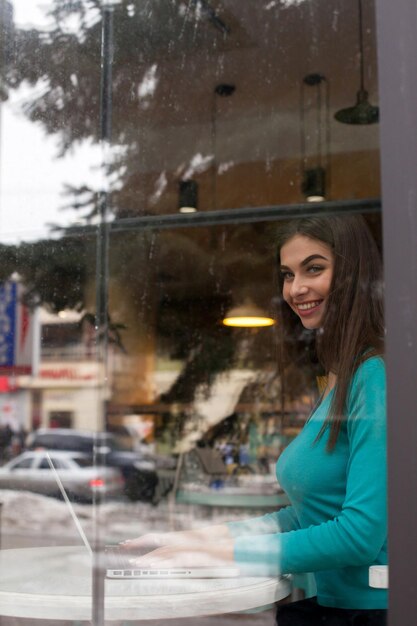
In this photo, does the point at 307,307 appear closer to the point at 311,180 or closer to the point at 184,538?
the point at 184,538

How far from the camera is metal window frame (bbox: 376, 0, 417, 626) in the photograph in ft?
2.56

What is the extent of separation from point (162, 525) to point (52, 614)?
3.23 m

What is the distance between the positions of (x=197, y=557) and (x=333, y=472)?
0.23 meters

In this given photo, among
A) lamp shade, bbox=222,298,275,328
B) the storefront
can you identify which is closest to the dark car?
the storefront

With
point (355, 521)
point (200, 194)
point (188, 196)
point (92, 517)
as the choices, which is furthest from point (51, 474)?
point (200, 194)

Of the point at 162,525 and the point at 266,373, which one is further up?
the point at 266,373

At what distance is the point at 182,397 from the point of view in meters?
5.99

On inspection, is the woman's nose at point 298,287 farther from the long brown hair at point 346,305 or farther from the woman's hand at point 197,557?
the woman's hand at point 197,557

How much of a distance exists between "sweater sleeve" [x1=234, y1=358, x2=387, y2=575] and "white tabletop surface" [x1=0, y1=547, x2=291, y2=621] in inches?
2.1

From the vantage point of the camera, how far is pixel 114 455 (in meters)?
5.02

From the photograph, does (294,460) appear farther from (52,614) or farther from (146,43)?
(146,43)

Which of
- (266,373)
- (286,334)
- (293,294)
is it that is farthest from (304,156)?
(293,294)

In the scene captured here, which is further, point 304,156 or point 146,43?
point 304,156

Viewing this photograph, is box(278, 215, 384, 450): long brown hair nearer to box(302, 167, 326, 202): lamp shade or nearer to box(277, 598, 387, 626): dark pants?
box(277, 598, 387, 626): dark pants
